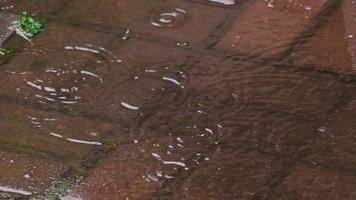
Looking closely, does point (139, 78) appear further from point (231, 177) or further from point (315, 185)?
point (315, 185)

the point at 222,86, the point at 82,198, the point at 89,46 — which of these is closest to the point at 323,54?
the point at 222,86

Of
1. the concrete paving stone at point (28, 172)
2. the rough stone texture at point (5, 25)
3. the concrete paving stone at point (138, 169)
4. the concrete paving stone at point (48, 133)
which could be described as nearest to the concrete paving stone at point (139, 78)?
the concrete paving stone at point (48, 133)

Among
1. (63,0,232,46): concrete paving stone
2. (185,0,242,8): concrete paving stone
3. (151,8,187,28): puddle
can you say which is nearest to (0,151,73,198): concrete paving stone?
(63,0,232,46): concrete paving stone

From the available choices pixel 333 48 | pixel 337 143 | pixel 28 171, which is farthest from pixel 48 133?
pixel 333 48

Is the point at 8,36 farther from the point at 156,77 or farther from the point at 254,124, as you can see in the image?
the point at 254,124

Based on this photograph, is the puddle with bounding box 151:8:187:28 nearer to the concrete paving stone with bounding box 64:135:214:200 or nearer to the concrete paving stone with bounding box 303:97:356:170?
the concrete paving stone with bounding box 64:135:214:200
